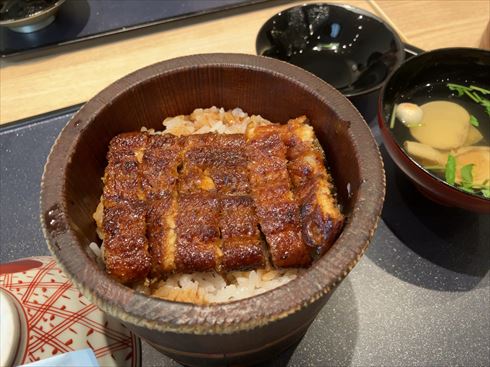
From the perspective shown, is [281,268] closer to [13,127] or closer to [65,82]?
[13,127]

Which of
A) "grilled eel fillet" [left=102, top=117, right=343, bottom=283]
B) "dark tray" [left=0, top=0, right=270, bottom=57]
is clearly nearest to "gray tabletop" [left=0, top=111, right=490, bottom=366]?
Result: "grilled eel fillet" [left=102, top=117, right=343, bottom=283]

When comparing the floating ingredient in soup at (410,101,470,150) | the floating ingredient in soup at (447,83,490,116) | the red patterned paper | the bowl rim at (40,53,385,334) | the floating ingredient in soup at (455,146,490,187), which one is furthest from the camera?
the floating ingredient in soup at (447,83,490,116)

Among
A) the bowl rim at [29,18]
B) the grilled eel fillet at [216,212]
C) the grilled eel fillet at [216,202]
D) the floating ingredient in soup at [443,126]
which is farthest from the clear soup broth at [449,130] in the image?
the bowl rim at [29,18]

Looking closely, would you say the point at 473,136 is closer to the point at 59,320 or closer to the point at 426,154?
A: the point at 426,154

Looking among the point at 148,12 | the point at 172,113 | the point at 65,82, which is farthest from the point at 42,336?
the point at 148,12

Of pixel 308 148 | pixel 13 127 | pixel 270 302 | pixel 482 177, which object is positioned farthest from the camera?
pixel 13 127

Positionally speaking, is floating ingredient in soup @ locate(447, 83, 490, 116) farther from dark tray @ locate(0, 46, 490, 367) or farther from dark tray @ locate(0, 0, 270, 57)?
dark tray @ locate(0, 0, 270, 57)
